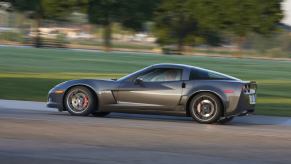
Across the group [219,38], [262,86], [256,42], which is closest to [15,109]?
[262,86]

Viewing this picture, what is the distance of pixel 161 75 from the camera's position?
14.1m

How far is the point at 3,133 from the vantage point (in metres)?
10.9

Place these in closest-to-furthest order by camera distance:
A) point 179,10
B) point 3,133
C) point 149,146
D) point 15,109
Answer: point 149,146 < point 3,133 < point 15,109 < point 179,10

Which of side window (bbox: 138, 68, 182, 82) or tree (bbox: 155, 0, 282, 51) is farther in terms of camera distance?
tree (bbox: 155, 0, 282, 51)

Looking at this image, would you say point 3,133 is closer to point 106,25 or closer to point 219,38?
point 106,25

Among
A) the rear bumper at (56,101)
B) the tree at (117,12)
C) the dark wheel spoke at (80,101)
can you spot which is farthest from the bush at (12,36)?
the dark wheel spoke at (80,101)

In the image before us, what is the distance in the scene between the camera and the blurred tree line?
4562 centimetres

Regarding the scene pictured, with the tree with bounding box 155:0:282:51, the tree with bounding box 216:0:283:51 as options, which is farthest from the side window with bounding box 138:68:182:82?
the tree with bounding box 216:0:283:51

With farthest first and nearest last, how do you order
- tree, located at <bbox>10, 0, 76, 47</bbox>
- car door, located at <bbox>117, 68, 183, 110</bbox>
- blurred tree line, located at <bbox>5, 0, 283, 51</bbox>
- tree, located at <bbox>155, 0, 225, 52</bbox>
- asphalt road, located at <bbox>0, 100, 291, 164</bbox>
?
tree, located at <bbox>155, 0, 225, 52</bbox> → tree, located at <bbox>10, 0, 76, 47</bbox> → blurred tree line, located at <bbox>5, 0, 283, 51</bbox> → car door, located at <bbox>117, 68, 183, 110</bbox> → asphalt road, located at <bbox>0, 100, 291, 164</bbox>

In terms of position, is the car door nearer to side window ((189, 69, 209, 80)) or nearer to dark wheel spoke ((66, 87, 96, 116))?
side window ((189, 69, 209, 80))

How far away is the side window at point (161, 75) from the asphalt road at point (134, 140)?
2.66ft

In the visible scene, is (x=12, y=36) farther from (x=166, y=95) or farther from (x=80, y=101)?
(x=166, y=95)

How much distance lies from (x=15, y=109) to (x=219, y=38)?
6145cm

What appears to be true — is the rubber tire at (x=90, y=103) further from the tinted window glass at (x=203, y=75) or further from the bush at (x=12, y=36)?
the bush at (x=12, y=36)
